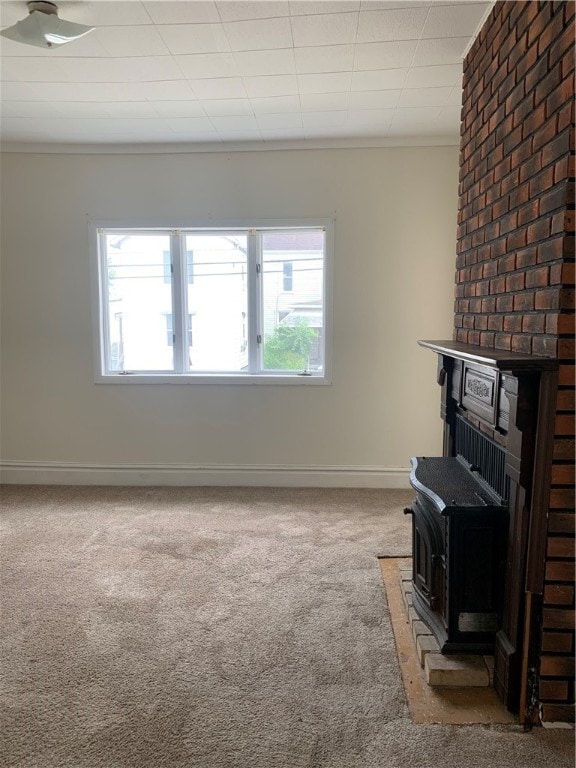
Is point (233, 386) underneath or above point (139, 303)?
underneath

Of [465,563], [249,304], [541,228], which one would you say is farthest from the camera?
[249,304]

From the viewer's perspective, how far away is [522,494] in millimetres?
1641

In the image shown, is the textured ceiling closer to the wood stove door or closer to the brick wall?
the brick wall

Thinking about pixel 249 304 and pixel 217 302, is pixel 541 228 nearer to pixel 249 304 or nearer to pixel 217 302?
pixel 249 304

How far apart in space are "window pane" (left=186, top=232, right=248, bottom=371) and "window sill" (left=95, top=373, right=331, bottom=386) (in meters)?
0.11

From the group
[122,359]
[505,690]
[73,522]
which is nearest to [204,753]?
[505,690]

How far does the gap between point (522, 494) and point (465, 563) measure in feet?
1.27

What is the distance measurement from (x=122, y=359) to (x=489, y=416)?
3.10 metres

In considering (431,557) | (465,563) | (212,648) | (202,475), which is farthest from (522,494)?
(202,475)

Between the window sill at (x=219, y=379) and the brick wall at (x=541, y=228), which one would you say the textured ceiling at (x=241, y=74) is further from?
the window sill at (x=219, y=379)

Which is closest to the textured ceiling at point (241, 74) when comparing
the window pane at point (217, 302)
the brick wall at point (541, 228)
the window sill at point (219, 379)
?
the brick wall at point (541, 228)

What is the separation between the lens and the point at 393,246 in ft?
12.4

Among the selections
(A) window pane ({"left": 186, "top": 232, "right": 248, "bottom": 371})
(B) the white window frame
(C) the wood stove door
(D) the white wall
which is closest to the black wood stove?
(C) the wood stove door

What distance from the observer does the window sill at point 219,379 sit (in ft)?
12.9
